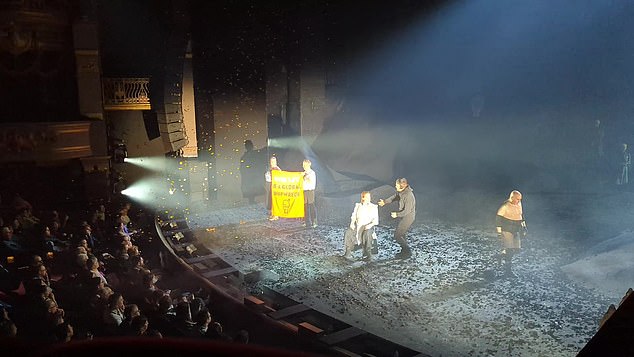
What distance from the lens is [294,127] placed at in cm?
1819

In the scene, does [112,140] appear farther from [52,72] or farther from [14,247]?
[14,247]

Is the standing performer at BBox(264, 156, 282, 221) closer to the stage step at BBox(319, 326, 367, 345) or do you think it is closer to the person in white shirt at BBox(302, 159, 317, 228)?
the person in white shirt at BBox(302, 159, 317, 228)

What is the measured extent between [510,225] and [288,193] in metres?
6.18

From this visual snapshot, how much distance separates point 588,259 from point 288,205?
7.52 metres

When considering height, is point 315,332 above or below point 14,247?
below

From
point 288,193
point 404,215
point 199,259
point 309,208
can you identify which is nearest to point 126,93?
point 288,193

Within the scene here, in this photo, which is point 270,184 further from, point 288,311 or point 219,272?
point 288,311

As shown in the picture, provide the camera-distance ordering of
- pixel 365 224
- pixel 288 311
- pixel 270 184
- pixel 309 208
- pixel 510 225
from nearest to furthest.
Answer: pixel 288 311 < pixel 510 225 < pixel 365 224 < pixel 309 208 < pixel 270 184

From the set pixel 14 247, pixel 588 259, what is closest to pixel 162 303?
pixel 14 247

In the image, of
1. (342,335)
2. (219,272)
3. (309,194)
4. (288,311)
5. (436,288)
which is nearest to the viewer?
(342,335)

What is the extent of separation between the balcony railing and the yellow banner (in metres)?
5.37

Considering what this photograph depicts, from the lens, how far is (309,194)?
568 inches

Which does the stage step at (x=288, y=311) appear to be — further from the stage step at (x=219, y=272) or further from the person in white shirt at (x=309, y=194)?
the person in white shirt at (x=309, y=194)

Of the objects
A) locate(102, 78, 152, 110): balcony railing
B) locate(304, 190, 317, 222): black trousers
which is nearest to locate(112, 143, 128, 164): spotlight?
locate(102, 78, 152, 110): balcony railing
